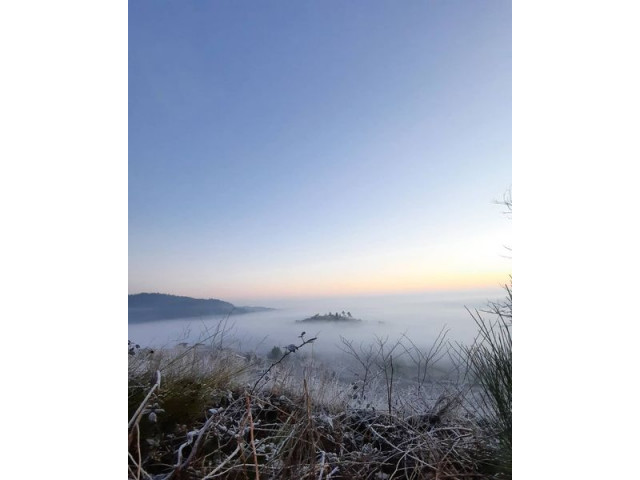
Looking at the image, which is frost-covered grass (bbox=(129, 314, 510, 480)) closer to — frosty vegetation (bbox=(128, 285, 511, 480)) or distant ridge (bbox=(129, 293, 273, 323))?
frosty vegetation (bbox=(128, 285, 511, 480))

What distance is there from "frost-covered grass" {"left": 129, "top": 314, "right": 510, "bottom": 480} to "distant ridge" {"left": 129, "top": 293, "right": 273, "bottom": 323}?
131mm

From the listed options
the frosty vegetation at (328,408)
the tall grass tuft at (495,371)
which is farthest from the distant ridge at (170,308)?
the tall grass tuft at (495,371)

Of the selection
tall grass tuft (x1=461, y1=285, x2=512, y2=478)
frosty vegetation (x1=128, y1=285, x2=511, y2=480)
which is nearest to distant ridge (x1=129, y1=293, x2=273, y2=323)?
frosty vegetation (x1=128, y1=285, x2=511, y2=480)

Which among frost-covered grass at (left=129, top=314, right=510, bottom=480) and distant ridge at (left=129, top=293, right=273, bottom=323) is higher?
distant ridge at (left=129, top=293, right=273, bottom=323)

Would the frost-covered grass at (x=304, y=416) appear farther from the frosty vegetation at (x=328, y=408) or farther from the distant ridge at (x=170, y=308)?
the distant ridge at (x=170, y=308)

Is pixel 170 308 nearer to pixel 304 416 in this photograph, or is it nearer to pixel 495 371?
pixel 304 416

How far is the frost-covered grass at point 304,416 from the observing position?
1.81 m

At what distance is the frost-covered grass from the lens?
1.81 metres

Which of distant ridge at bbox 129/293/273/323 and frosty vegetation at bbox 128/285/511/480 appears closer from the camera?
frosty vegetation at bbox 128/285/511/480

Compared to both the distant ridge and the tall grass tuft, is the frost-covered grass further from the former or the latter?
the distant ridge

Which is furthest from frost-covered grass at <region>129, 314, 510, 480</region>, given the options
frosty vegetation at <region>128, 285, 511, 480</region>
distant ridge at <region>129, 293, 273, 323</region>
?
distant ridge at <region>129, 293, 273, 323</region>
